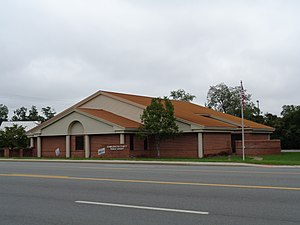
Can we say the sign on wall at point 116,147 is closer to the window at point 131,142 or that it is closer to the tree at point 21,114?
the window at point 131,142

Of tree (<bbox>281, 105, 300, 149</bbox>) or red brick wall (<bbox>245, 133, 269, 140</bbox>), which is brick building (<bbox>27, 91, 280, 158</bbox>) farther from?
tree (<bbox>281, 105, 300, 149</bbox>)

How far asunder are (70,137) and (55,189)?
2840 centimetres

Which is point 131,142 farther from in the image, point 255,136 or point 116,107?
point 255,136

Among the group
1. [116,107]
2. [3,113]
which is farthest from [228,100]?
[3,113]

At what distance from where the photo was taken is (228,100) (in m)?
75.4

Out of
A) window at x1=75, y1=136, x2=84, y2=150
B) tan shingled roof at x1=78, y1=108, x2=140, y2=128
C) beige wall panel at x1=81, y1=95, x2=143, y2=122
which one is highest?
beige wall panel at x1=81, y1=95, x2=143, y2=122

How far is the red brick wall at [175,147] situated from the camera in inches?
1460

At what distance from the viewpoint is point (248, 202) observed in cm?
962

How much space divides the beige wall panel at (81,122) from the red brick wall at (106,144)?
89 cm

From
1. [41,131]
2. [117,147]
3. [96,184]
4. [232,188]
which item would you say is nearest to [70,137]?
[41,131]

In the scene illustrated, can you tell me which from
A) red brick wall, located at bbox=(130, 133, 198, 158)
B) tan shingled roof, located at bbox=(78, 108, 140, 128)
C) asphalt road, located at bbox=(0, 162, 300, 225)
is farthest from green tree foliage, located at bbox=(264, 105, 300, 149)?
asphalt road, located at bbox=(0, 162, 300, 225)

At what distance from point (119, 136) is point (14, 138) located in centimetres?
1382

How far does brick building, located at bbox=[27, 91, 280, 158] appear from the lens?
121ft

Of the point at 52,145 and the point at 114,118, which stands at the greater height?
the point at 114,118
